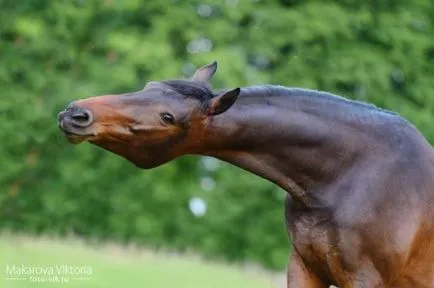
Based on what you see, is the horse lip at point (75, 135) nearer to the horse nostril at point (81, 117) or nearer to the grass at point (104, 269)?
the horse nostril at point (81, 117)

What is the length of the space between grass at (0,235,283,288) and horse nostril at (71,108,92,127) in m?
3.95

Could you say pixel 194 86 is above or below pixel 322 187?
above

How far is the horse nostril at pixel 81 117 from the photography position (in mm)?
4281

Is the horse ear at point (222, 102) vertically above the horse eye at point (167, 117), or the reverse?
the horse ear at point (222, 102)

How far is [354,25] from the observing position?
19641 millimetres

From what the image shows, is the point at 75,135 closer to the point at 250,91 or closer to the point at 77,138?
the point at 77,138

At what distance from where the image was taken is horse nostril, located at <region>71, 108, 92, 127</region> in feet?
14.0

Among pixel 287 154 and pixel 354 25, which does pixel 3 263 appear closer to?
pixel 287 154

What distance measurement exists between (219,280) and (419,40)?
405 inches

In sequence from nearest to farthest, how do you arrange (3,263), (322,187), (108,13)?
(322,187) < (3,263) < (108,13)

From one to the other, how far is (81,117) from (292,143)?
878 mm

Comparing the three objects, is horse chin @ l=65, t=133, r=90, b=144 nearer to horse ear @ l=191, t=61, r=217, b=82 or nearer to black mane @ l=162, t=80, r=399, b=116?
black mane @ l=162, t=80, r=399, b=116

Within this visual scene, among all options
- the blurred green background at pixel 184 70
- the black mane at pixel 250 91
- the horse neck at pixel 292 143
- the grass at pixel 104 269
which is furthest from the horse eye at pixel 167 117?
the blurred green background at pixel 184 70

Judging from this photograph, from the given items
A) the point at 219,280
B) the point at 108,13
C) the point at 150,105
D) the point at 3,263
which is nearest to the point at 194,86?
the point at 150,105
